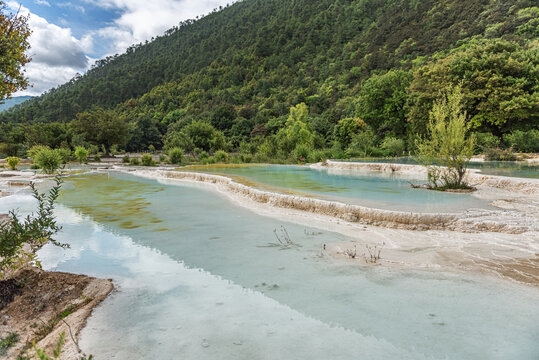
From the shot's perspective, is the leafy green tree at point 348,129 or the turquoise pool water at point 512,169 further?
the leafy green tree at point 348,129

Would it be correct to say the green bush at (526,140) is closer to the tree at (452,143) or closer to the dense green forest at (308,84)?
the dense green forest at (308,84)

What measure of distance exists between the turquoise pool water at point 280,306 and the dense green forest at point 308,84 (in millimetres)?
8075

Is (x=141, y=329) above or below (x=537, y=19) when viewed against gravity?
below

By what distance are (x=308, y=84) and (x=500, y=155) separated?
200 feet

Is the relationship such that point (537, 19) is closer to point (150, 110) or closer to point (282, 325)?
point (282, 325)

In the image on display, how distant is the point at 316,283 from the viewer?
4.47 metres

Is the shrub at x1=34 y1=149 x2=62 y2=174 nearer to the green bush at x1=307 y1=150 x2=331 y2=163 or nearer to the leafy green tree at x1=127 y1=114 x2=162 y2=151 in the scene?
the green bush at x1=307 y1=150 x2=331 y2=163

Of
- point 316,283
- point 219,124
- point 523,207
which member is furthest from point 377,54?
point 316,283

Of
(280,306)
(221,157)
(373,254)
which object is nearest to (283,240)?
(373,254)

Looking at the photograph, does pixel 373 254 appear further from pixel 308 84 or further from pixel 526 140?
pixel 308 84

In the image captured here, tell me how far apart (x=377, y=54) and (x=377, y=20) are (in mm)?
28016

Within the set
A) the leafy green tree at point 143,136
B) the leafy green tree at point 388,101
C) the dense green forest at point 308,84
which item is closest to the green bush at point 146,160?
the dense green forest at point 308,84

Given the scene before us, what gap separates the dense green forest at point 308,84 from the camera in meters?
24.0

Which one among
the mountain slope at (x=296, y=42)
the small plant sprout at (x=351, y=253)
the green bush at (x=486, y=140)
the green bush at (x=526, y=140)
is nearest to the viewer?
the small plant sprout at (x=351, y=253)
